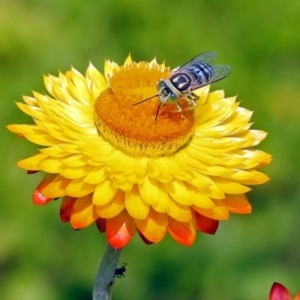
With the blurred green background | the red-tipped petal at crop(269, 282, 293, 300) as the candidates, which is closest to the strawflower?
the red-tipped petal at crop(269, 282, 293, 300)

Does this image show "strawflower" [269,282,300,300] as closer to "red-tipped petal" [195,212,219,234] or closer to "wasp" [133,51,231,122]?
"red-tipped petal" [195,212,219,234]

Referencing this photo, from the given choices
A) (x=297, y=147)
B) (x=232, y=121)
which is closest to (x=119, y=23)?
(x=297, y=147)

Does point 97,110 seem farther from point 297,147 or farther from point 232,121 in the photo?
point 297,147

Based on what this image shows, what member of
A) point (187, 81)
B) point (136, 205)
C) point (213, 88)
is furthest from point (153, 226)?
point (213, 88)

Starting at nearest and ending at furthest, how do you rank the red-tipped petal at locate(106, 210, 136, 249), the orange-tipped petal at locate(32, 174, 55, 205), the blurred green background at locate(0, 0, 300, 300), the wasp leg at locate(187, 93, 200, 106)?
1. the red-tipped petal at locate(106, 210, 136, 249)
2. the orange-tipped petal at locate(32, 174, 55, 205)
3. the wasp leg at locate(187, 93, 200, 106)
4. the blurred green background at locate(0, 0, 300, 300)

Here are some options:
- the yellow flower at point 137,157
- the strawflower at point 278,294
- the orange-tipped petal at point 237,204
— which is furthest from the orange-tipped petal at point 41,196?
the strawflower at point 278,294

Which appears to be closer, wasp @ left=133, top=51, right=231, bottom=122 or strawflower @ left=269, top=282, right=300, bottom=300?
strawflower @ left=269, top=282, right=300, bottom=300

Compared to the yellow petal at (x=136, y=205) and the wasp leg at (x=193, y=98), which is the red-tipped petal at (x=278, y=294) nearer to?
the yellow petal at (x=136, y=205)

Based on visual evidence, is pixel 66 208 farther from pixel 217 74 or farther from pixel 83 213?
pixel 217 74
